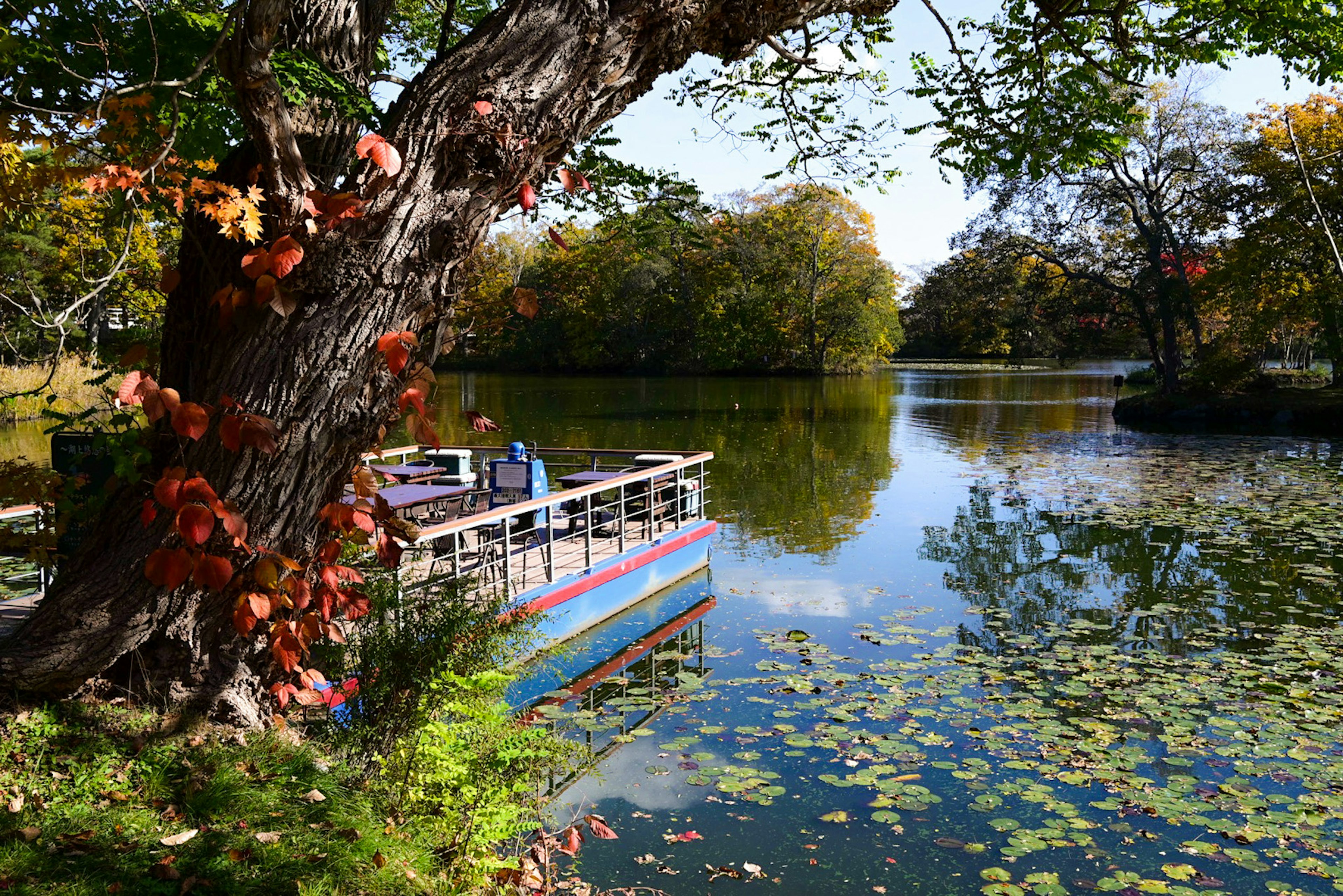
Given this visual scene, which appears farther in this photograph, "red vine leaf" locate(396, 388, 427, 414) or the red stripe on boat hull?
the red stripe on boat hull

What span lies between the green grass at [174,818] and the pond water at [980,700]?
6.17 ft

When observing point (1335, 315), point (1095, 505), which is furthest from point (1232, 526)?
point (1335, 315)

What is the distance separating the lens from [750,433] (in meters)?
27.2

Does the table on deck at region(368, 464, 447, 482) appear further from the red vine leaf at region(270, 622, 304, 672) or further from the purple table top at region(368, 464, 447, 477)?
the red vine leaf at region(270, 622, 304, 672)

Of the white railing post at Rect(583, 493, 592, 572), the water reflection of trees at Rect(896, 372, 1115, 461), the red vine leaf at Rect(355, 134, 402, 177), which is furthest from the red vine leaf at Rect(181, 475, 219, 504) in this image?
the water reflection of trees at Rect(896, 372, 1115, 461)

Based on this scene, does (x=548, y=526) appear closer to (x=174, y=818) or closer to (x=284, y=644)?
(x=284, y=644)

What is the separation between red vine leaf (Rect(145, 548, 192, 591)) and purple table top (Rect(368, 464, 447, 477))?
7893 millimetres

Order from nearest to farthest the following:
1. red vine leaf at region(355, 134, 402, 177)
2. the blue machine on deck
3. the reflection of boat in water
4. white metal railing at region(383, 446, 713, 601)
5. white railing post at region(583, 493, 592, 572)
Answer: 1. red vine leaf at region(355, 134, 402, 177)
2. the reflection of boat in water
3. white metal railing at region(383, 446, 713, 601)
4. white railing post at region(583, 493, 592, 572)
5. the blue machine on deck

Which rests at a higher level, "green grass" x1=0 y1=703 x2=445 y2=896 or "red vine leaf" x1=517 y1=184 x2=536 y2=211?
"red vine leaf" x1=517 y1=184 x2=536 y2=211

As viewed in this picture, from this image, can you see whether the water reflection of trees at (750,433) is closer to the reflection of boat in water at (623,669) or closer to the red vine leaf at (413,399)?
the reflection of boat in water at (623,669)

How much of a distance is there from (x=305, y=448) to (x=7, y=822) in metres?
1.47

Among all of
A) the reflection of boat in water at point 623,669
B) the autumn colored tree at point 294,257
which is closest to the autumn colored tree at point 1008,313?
the reflection of boat in water at point 623,669

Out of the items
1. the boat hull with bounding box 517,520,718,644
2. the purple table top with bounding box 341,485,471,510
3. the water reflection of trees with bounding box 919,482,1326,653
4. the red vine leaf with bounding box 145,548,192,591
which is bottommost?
the water reflection of trees with bounding box 919,482,1326,653

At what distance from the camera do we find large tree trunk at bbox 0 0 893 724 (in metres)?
2.80
